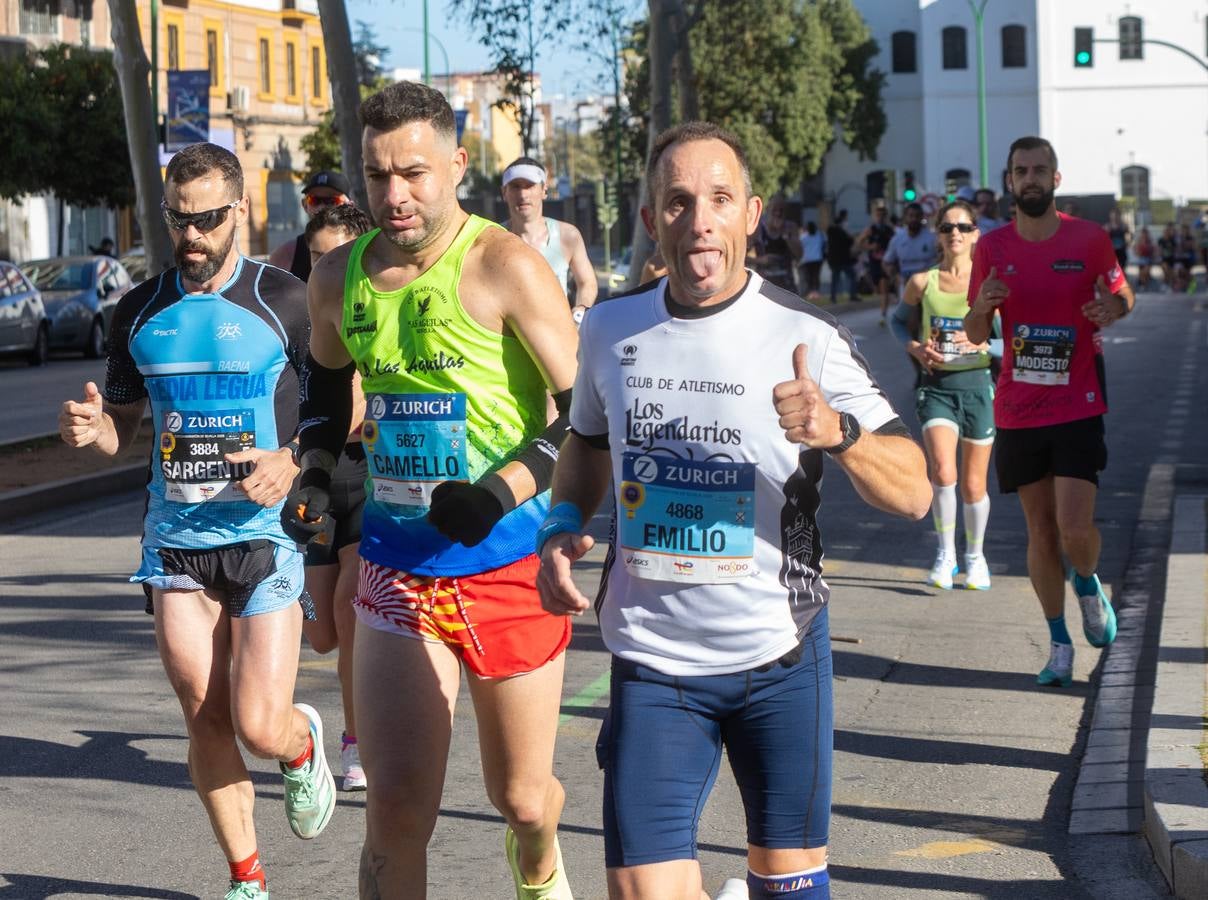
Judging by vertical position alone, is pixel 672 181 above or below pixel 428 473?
above

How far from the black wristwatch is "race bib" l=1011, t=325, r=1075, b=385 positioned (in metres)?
4.21

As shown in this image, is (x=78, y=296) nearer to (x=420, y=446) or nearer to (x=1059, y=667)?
(x=1059, y=667)

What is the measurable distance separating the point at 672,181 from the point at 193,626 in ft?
6.67

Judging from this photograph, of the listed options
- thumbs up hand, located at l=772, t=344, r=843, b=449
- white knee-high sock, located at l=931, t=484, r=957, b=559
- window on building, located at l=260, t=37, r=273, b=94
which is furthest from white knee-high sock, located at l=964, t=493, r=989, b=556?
window on building, located at l=260, t=37, r=273, b=94

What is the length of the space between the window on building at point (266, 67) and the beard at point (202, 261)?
6004cm

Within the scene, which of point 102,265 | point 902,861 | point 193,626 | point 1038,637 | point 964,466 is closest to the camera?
point 193,626

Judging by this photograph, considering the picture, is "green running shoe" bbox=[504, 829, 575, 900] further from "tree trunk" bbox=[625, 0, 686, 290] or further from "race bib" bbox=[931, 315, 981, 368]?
"tree trunk" bbox=[625, 0, 686, 290]

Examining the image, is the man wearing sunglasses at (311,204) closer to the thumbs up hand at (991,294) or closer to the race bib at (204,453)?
the race bib at (204,453)

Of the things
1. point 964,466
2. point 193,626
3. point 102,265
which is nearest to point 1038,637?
point 964,466

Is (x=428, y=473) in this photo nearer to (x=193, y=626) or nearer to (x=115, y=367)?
(x=193, y=626)

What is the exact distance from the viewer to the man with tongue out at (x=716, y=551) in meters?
3.78

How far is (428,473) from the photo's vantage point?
14.7ft

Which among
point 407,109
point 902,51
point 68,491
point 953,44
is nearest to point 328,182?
point 407,109

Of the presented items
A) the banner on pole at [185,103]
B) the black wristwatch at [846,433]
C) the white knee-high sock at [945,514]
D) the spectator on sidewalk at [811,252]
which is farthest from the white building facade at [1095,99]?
the black wristwatch at [846,433]
